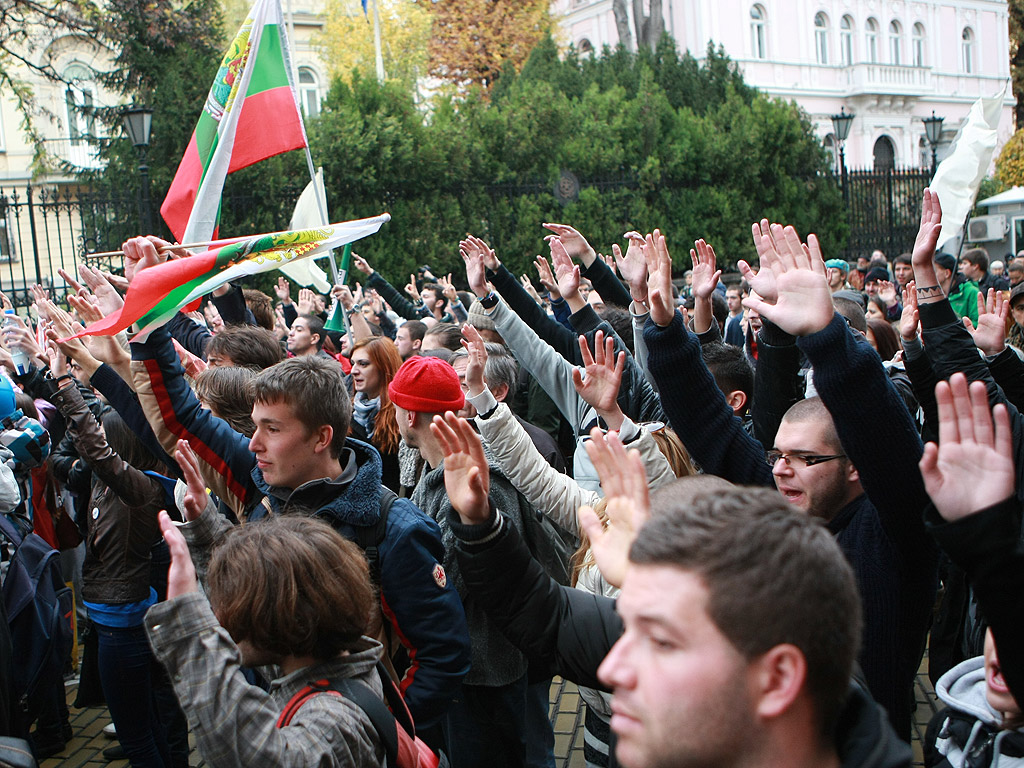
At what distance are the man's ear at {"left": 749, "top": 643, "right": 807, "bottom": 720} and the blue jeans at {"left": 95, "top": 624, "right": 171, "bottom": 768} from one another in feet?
10.9

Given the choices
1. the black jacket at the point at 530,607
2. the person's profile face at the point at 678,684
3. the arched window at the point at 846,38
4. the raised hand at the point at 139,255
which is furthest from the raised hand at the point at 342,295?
the arched window at the point at 846,38

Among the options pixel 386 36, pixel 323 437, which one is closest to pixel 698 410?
pixel 323 437

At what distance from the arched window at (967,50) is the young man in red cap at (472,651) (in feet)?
145

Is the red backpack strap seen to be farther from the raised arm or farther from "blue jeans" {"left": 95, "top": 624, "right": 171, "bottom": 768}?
"blue jeans" {"left": 95, "top": 624, "right": 171, "bottom": 768}

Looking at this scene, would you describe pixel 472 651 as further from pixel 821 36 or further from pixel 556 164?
pixel 821 36

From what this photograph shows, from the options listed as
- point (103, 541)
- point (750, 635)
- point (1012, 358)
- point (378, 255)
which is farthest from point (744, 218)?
point (750, 635)

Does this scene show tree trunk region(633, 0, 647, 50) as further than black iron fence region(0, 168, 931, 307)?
Yes

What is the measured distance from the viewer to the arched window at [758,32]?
35781 mm

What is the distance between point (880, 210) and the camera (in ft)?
70.8

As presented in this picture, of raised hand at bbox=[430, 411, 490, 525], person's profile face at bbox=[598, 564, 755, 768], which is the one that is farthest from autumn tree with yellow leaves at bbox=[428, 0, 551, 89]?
person's profile face at bbox=[598, 564, 755, 768]

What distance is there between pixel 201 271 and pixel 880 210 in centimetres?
2032

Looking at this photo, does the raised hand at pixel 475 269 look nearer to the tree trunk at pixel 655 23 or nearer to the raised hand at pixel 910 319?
the raised hand at pixel 910 319

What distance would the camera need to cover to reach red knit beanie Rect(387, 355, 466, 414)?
3.47m

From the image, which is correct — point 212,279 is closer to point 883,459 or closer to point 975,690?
point 883,459
